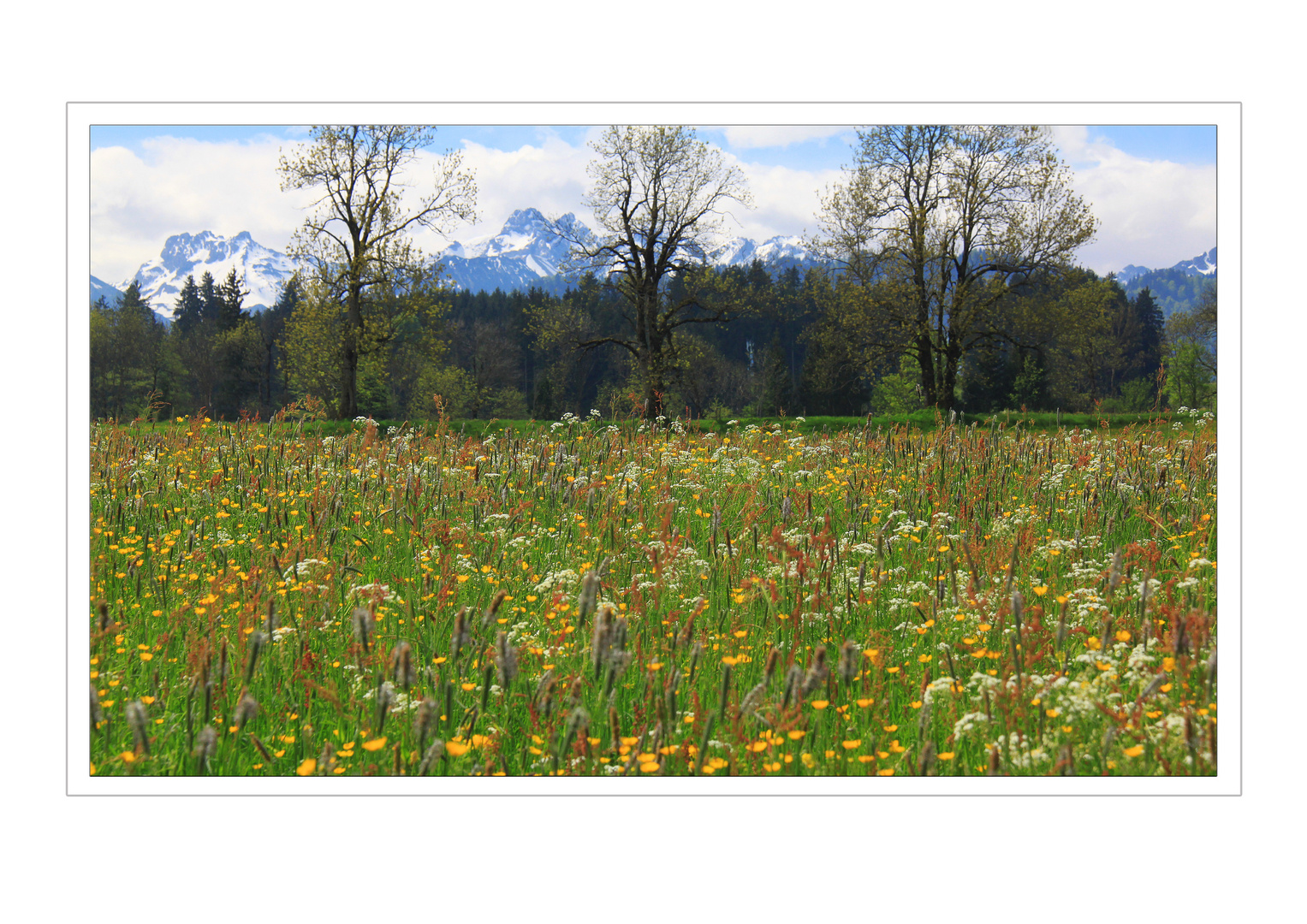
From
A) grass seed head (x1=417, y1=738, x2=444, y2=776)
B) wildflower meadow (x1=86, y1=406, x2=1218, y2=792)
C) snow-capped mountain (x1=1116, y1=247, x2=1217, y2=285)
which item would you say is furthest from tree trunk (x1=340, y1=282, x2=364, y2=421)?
grass seed head (x1=417, y1=738, x2=444, y2=776)

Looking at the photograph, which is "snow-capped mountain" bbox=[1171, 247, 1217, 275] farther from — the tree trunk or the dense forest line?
the tree trunk

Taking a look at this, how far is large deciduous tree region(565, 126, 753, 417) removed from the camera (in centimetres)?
1035

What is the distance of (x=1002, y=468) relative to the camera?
6469 millimetres

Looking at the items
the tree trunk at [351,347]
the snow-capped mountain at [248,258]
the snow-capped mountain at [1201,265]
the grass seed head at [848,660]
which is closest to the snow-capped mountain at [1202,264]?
the snow-capped mountain at [1201,265]

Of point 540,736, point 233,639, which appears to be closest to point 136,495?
point 233,639

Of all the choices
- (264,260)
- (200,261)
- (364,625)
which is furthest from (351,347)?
(364,625)

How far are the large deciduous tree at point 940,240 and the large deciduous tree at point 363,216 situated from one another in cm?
755

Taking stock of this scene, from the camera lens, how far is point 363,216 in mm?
17344

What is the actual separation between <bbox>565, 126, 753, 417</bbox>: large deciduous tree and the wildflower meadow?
3.76 meters

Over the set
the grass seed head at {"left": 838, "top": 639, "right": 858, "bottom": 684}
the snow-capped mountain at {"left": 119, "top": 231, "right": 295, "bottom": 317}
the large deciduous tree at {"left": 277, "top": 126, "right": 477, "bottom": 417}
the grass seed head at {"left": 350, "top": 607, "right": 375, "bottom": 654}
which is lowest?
the grass seed head at {"left": 838, "top": 639, "right": 858, "bottom": 684}

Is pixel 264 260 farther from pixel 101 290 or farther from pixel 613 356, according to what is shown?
pixel 613 356

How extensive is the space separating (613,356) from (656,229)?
49.1 meters
